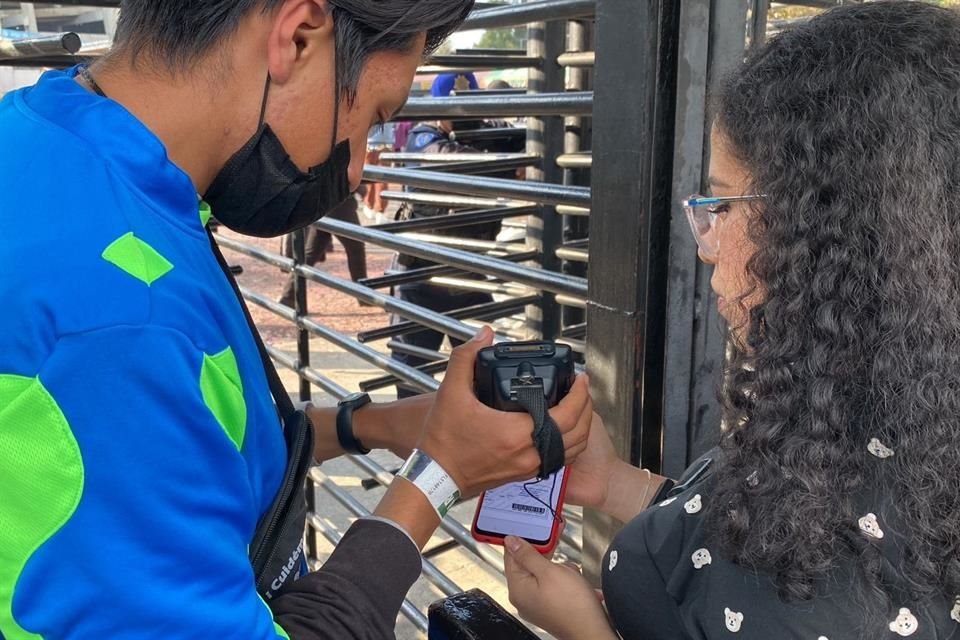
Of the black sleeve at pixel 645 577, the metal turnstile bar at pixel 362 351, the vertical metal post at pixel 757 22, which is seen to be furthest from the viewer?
the metal turnstile bar at pixel 362 351

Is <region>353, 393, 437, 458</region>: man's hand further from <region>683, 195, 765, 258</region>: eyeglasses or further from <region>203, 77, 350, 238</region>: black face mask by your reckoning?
<region>683, 195, 765, 258</region>: eyeglasses

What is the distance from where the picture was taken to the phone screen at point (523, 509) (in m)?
1.62

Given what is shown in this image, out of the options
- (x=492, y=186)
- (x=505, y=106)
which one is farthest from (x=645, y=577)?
(x=505, y=106)

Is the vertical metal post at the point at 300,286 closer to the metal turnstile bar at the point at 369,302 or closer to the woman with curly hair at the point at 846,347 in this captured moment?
the metal turnstile bar at the point at 369,302

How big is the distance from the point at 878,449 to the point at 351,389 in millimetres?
5065

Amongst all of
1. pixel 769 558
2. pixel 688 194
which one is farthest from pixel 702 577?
pixel 688 194

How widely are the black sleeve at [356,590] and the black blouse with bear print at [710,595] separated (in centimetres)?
33

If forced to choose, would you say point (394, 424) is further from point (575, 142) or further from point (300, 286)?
point (575, 142)

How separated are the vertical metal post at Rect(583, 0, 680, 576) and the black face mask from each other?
1.78 feet

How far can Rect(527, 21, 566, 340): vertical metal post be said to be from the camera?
3.79m

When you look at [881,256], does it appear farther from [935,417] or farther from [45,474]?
[45,474]

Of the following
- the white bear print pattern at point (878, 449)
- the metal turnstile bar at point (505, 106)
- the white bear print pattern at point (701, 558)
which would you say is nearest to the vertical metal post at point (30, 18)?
the metal turnstile bar at point (505, 106)

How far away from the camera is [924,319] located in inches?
44.6

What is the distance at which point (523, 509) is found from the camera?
1.63 meters
